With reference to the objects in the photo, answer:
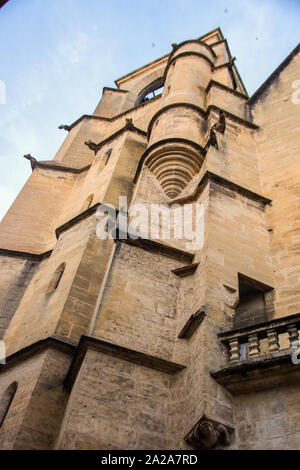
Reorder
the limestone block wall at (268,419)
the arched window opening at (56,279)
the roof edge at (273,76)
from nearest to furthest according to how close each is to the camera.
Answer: the limestone block wall at (268,419)
the arched window opening at (56,279)
the roof edge at (273,76)

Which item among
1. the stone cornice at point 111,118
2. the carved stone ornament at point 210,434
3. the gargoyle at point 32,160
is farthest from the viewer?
the stone cornice at point 111,118

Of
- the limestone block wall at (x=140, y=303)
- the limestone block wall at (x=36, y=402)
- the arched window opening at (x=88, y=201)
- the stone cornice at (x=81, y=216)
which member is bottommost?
the limestone block wall at (x=36, y=402)

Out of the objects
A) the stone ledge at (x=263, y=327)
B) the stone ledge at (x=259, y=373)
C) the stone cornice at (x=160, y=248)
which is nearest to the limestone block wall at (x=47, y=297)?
the stone cornice at (x=160, y=248)

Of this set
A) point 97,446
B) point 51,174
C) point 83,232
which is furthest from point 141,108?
point 97,446

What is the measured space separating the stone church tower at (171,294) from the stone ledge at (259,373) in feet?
0.05

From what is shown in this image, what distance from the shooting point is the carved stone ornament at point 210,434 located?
4676 millimetres

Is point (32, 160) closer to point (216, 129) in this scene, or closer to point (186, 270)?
point (216, 129)

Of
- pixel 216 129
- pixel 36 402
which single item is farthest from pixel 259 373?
pixel 216 129

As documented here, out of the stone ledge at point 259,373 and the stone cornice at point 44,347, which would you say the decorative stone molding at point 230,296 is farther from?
the stone cornice at point 44,347

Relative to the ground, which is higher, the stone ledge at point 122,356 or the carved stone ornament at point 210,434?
the stone ledge at point 122,356

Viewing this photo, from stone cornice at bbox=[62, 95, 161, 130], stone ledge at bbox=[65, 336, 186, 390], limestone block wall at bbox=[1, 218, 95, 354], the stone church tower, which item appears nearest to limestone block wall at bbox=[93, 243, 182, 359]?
the stone church tower

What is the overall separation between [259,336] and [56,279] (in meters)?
4.03

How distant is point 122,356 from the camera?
19.2ft
